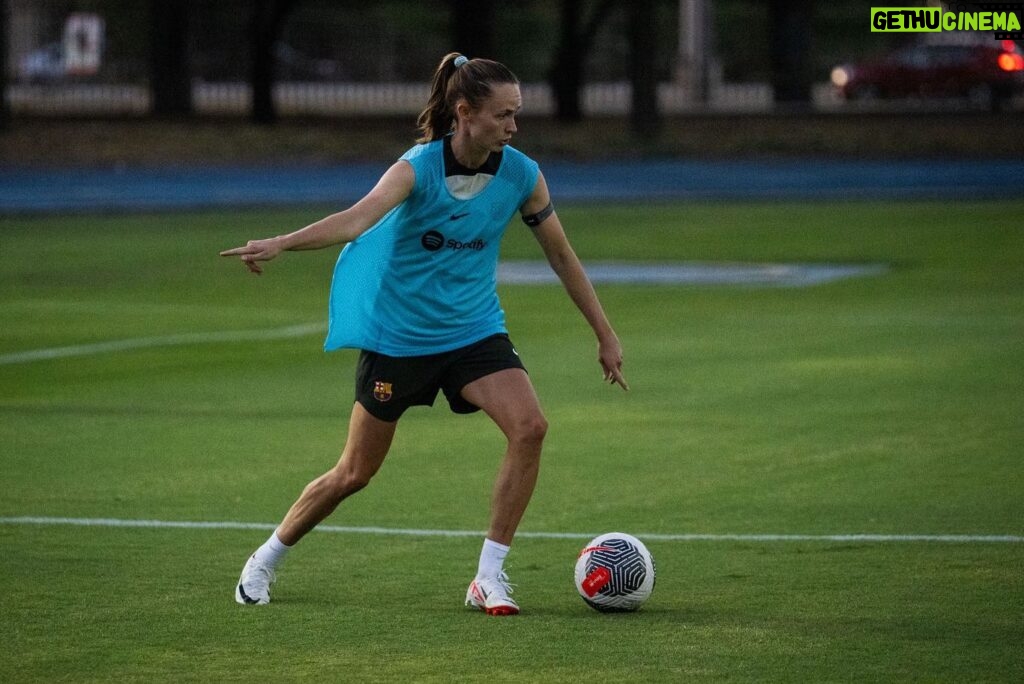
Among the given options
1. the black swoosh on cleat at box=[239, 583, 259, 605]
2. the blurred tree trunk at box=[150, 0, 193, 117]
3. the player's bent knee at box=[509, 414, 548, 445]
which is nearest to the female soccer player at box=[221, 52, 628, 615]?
the player's bent knee at box=[509, 414, 548, 445]

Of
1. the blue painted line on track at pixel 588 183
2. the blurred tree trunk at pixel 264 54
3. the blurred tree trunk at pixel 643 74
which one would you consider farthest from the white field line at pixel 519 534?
the blurred tree trunk at pixel 264 54

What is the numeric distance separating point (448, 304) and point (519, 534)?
2.14 m

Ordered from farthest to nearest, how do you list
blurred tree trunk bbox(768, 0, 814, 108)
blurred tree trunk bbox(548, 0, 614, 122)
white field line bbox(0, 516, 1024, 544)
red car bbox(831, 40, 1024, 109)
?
1. red car bbox(831, 40, 1024, 109)
2. blurred tree trunk bbox(768, 0, 814, 108)
3. blurred tree trunk bbox(548, 0, 614, 122)
4. white field line bbox(0, 516, 1024, 544)

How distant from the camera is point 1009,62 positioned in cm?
5000

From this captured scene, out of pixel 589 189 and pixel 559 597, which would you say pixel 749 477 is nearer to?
pixel 559 597

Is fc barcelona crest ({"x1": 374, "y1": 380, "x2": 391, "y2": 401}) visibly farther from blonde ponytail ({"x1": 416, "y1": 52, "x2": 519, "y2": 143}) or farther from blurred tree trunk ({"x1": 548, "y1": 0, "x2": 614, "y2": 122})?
blurred tree trunk ({"x1": 548, "y1": 0, "x2": 614, "y2": 122})

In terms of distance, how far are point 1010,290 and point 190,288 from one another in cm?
967

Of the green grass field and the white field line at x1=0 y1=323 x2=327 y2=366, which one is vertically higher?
the green grass field

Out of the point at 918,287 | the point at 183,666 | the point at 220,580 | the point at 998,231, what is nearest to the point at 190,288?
the point at 918,287

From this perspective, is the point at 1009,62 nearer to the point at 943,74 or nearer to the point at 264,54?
the point at 943,74

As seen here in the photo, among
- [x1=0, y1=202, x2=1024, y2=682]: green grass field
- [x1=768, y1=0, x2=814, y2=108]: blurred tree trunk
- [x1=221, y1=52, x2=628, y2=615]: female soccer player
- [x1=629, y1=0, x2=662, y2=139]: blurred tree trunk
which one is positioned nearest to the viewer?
[x1=0, y1=202, x2=1024, y2=682]: green grass field

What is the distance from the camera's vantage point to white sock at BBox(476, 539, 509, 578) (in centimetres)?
747

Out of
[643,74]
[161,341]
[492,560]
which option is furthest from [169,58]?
[492,560]

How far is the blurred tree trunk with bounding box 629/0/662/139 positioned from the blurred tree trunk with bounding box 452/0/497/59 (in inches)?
141
